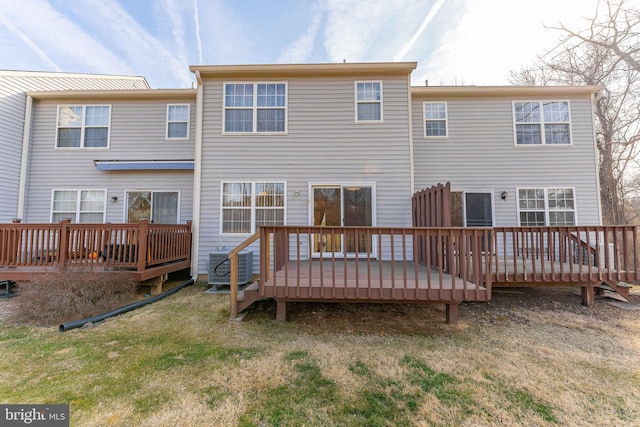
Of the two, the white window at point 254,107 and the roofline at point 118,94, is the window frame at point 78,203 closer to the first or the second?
the roofline at point 118,94

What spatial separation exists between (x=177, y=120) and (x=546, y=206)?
36.4 feet

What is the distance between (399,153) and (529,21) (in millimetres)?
7554

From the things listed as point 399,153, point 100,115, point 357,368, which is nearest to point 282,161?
point 399,153

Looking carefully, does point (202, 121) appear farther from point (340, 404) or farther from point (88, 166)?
point (340, 404)

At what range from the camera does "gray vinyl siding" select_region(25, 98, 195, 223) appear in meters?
7.86

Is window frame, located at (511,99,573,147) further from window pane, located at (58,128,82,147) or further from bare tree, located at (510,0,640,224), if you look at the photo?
window pane, located at (58,128,82,147)

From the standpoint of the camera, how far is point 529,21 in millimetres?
9172

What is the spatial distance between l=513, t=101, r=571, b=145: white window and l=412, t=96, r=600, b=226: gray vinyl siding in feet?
0.53

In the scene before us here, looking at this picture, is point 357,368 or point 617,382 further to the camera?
point 357,368

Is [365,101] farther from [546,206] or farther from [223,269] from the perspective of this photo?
[546,206]

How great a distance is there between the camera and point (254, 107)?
7125mm

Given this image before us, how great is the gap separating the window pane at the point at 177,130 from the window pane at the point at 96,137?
191cm

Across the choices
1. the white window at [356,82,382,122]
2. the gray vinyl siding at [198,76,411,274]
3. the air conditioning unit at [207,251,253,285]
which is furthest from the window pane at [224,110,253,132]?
the air conditioning unit at [207,251,253,285]

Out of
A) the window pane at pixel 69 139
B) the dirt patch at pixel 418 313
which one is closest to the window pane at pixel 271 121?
the dirt patch at pixel 418 313
